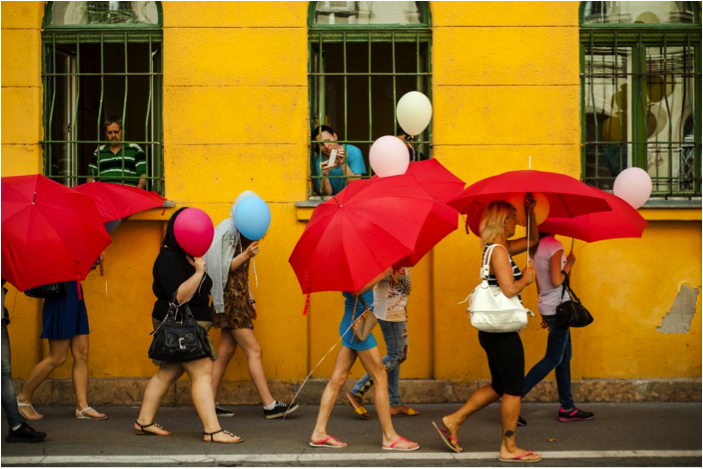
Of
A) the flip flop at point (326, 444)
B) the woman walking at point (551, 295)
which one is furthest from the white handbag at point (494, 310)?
the flip flop at point (326, 444)

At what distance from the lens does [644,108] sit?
861 centimetres

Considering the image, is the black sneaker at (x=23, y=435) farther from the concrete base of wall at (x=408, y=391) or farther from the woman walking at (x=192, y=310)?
the concrete base of wall at (x=408, y=391)

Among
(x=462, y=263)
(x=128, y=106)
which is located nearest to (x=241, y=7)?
(x=128, y=106)

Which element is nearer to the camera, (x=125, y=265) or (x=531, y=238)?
(x=531, y=238)

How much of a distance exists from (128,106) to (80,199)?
242cm

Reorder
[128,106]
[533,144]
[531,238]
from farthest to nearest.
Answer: [128,106] → [533,144] → [531,238]

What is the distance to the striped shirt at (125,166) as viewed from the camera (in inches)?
331

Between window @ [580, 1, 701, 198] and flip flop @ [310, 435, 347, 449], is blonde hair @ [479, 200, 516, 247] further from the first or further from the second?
window @ [580, 1, 701, 198]

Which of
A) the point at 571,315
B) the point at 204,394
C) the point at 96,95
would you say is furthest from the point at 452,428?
the point at 96,95

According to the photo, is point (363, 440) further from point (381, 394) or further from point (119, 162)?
point (119, 162)

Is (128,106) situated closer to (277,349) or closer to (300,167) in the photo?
(300,167)

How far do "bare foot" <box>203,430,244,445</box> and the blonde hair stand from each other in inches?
96.4

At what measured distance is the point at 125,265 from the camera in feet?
27.3

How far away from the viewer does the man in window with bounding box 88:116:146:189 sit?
27.6 feet
